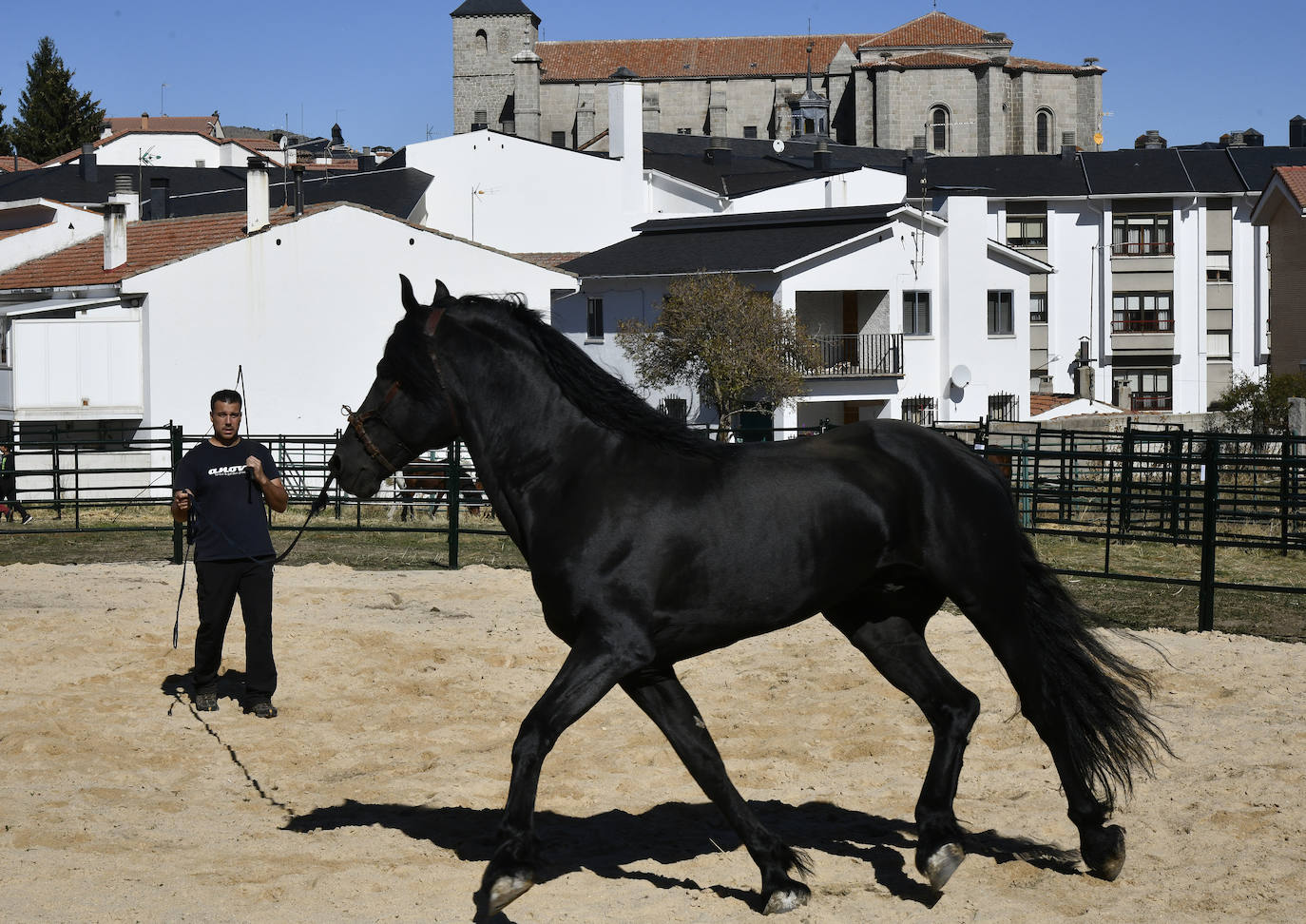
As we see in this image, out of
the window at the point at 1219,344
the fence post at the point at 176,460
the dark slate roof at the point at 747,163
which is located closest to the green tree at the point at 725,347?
the dark slate roof at the point at 747,163

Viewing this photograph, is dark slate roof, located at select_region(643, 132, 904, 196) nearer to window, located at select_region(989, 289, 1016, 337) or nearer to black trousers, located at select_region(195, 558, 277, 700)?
window, located at select_region(989, 289, 1016, 337)

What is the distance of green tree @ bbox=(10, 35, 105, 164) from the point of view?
73250mm

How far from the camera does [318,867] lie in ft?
17.3

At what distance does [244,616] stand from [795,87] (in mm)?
88994

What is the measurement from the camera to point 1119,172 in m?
56.7

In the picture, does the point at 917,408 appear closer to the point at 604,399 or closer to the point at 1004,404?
the point at 1004,404

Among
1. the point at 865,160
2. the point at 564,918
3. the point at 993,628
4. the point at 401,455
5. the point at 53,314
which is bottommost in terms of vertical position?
the point at 564,918

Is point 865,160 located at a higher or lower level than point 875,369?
higher

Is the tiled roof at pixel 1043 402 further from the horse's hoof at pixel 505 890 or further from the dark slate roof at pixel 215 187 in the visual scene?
the horse's hoof at pixel 505 890

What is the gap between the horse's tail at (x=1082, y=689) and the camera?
17.6ft

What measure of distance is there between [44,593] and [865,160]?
6409 centimetres

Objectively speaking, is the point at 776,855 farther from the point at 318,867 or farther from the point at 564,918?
the point at 318,867

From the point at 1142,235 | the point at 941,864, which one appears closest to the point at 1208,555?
the point at 941,864

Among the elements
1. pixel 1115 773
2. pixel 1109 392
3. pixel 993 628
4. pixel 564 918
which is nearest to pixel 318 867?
pixel 564 918
